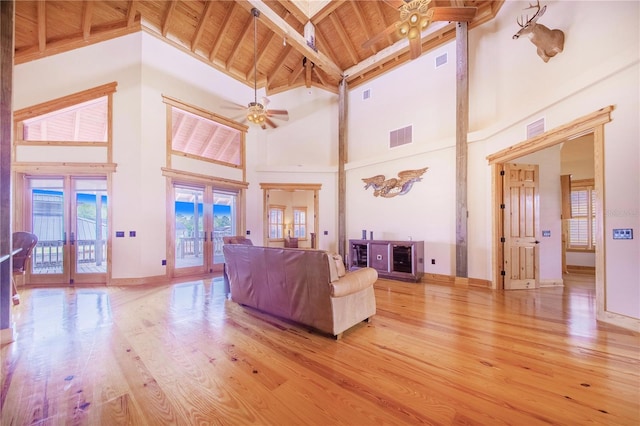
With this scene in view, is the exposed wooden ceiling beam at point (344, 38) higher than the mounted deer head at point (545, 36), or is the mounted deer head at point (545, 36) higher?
the exposed wooden ceiling beam at point (344, 38)

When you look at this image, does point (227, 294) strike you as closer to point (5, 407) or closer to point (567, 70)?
point (5, 407)

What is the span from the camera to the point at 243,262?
3.33m

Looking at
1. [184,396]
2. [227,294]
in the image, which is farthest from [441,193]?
[184,396]

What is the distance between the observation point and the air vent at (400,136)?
5.99 meters

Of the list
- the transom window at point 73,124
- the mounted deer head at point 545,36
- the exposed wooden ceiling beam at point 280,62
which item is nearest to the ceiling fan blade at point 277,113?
the exposed wooden ceiling beam at point 280,62

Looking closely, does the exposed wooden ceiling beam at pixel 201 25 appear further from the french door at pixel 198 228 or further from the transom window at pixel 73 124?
the french door at pixel 198 228

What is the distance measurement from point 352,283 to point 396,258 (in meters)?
3.22

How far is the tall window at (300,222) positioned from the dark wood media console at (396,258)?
6.07 metres

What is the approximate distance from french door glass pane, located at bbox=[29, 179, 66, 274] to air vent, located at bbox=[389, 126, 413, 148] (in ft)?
24.2

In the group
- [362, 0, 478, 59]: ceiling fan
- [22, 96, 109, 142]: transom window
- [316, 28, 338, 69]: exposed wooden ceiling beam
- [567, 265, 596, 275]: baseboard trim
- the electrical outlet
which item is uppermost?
[316, 28, 338, 69]: exposed wooden ceiling beam

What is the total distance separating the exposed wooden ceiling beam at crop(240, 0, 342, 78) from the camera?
14.9 feet

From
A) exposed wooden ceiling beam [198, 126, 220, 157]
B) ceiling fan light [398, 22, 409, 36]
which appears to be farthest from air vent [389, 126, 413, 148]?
exposed wooden ceiling beam [198, 126, 220, 157]

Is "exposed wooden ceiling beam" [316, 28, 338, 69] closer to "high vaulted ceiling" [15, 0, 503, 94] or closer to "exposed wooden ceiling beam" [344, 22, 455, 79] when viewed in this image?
"high vaulted ceiling" [15, 0, 503, 94]

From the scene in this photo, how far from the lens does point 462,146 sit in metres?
4.93
